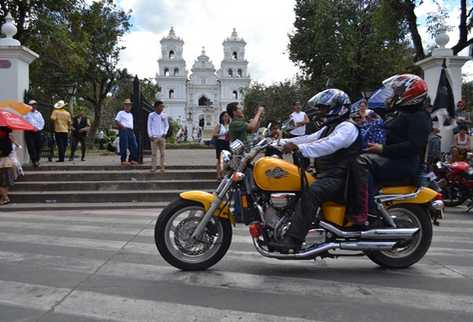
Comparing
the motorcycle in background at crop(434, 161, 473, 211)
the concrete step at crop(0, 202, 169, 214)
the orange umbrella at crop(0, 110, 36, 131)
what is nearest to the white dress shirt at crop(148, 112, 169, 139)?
the concrete step at crop(0, 202, 169, 214)

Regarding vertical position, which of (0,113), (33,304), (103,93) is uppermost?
(103,93)

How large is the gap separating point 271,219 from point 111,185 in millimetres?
7936

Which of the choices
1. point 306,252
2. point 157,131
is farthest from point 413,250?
point 157,131

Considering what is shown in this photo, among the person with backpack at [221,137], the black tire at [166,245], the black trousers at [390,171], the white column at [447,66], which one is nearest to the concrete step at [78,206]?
the person with backpack at [221,137]

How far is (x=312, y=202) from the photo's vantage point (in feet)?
18.0

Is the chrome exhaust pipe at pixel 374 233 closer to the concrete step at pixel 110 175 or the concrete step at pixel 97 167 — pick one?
the concrete step at pixel 110 175

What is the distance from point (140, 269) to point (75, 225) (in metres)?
3.42

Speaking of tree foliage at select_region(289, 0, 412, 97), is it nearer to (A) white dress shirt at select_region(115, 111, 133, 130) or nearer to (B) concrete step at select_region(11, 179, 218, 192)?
(A) white dress shirt at select_region(115, 111, 133, 130)

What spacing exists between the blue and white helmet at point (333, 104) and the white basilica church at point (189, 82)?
12720 cm

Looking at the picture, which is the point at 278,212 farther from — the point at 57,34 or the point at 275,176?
the point at 57,34

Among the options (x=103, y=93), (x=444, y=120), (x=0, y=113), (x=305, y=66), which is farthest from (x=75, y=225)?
(x=103, y=93)

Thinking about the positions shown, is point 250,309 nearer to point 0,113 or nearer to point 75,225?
point 75,225

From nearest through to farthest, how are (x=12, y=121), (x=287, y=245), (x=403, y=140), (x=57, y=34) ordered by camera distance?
(x=287, y=245), (x=403, y=140), (x=12, y=121), (x=57, y=34)

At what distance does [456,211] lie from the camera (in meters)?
10.9
